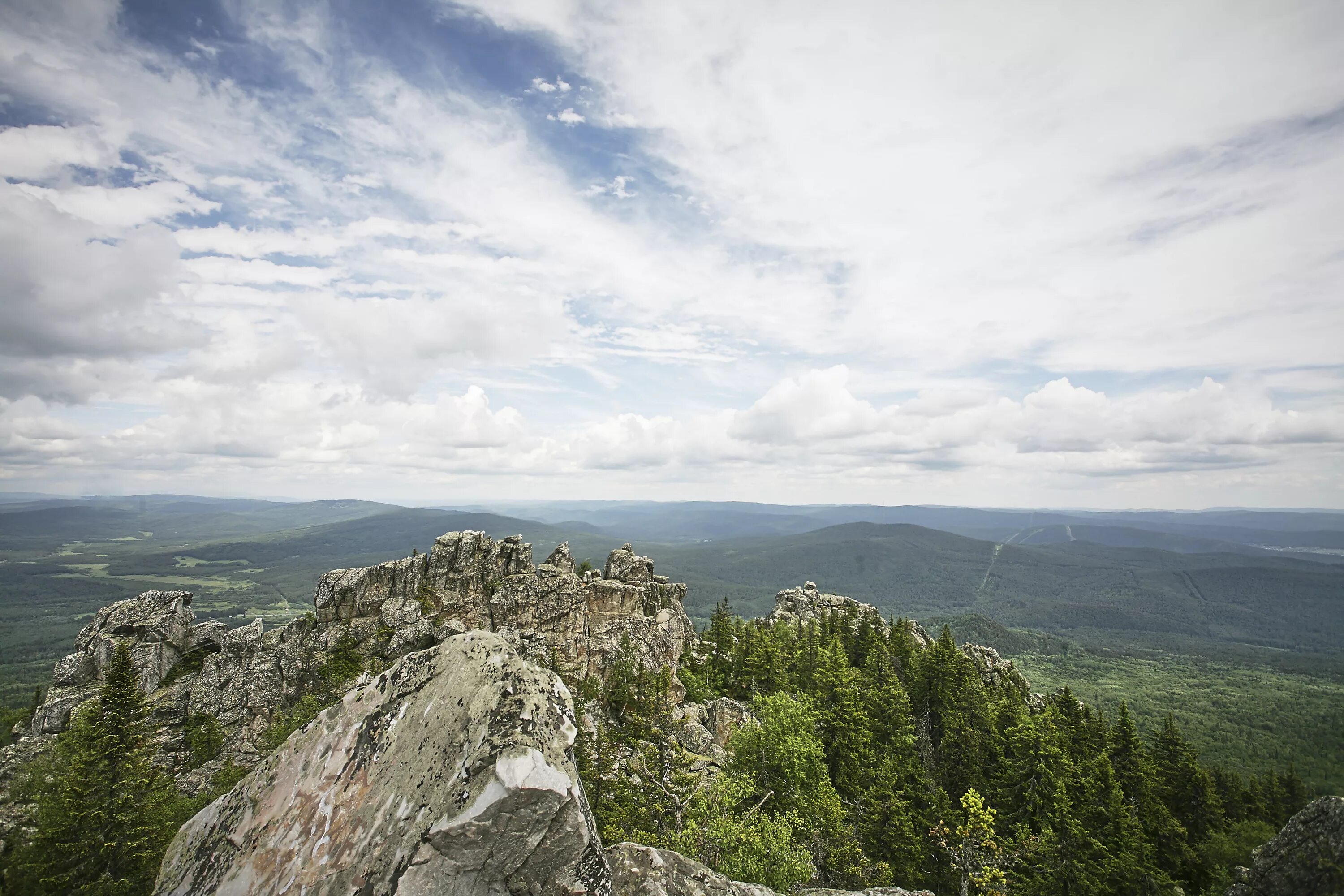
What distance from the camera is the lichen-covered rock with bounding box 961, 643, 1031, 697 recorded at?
201 feet

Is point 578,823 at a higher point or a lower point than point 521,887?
higher

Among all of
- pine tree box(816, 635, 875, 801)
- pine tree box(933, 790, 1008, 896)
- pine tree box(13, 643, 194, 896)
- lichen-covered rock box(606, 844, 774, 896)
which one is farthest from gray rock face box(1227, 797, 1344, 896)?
pine tree box(13, 643, 194, 896)

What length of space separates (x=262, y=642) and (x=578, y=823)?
56.1m

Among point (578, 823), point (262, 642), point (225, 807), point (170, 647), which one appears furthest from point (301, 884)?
point (170, 647)

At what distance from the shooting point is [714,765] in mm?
35562

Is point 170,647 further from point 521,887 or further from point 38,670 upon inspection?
point 38,670

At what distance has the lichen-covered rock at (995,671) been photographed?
6134 cm

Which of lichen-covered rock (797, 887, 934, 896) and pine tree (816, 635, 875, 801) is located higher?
lichen-covered rock (797, 887, 934, 896)

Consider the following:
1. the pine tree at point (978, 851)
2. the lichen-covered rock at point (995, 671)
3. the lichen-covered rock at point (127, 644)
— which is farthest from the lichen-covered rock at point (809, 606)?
the lichen-covered rock at point (127, 644)

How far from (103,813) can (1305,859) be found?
159ft

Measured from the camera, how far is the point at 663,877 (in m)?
10.2

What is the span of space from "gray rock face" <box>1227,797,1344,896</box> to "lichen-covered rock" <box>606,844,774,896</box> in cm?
2047

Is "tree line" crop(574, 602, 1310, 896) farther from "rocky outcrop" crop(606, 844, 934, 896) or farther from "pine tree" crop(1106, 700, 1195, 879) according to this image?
"rocky outcrop" crop(606, 844, 934, 896)

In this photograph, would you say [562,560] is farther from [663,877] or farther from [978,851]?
[663,877]
